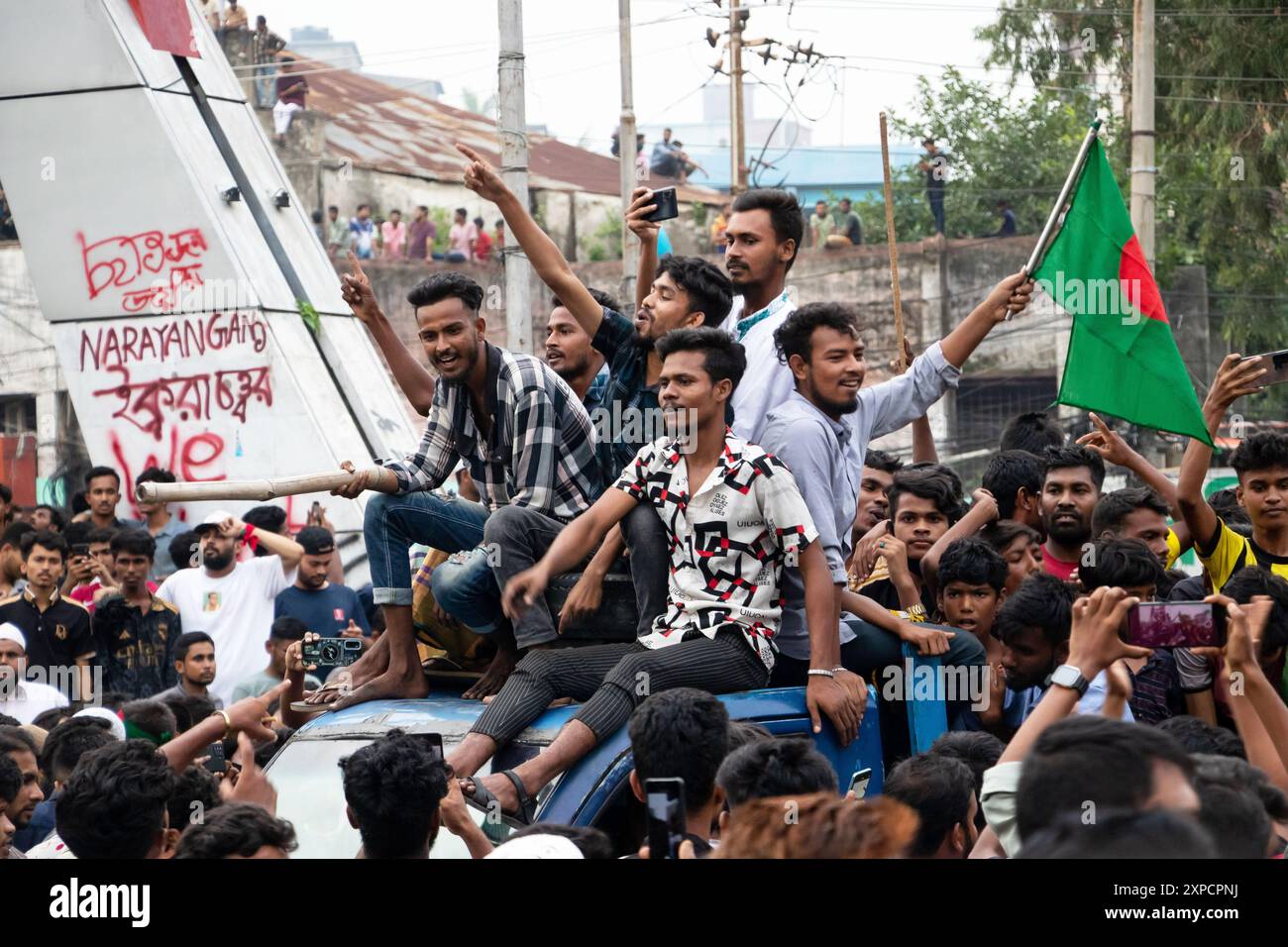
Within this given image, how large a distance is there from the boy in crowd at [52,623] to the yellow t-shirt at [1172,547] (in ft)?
17.4

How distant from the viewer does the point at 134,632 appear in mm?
8648

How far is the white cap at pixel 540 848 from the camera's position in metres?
3.49

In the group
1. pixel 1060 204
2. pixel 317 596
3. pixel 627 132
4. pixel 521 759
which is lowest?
pixel 317 596

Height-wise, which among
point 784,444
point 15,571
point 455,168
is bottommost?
point 15,571

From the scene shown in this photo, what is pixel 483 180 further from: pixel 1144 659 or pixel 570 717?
pixel 1144 659

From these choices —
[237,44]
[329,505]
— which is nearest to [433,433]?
[329,505]

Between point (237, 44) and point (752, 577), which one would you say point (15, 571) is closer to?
point (752, 577)

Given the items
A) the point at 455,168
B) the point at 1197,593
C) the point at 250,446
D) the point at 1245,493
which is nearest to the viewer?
the point at 1197,593

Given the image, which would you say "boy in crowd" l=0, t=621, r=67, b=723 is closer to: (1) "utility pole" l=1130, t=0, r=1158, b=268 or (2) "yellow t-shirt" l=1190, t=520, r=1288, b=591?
(2) "yellow t-shirt" l=1190, t=520, r=1288, b=591

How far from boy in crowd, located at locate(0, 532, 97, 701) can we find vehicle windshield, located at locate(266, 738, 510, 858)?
12.7 feet

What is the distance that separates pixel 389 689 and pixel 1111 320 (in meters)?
3.35

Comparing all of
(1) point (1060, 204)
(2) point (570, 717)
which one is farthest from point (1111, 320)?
(2) point (570, 717)

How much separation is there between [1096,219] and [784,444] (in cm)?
251
